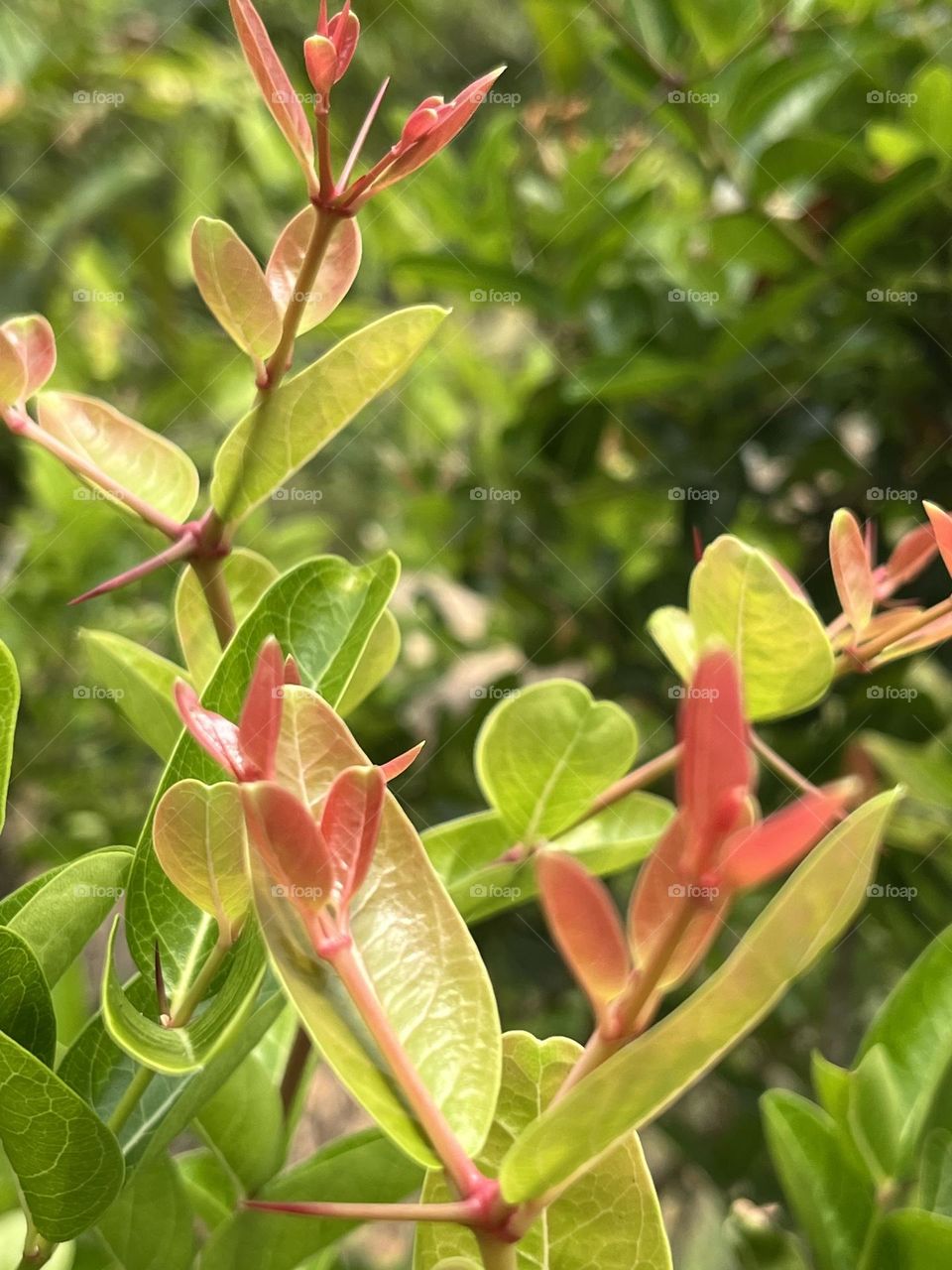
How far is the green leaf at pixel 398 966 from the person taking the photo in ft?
0.57

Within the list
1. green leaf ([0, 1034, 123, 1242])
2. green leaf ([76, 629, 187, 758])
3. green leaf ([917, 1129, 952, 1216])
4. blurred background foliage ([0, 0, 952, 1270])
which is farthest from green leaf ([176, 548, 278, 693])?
blurred background foliage ([0, 0, 952, 1270])

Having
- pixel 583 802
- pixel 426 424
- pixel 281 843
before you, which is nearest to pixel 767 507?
pixel 426 424

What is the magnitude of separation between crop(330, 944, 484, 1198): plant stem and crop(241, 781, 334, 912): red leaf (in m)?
0.01

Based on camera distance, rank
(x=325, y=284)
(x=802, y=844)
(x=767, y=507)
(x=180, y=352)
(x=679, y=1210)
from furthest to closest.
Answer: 1. (x=180, y=352)
2. (x=679, y=1210)
3. (x=767, y=507)
4. (x=325, y=284)
5. (x=802, y=844)

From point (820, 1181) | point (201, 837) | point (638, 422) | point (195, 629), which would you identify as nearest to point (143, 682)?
point (195, 629)

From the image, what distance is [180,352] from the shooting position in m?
1.20

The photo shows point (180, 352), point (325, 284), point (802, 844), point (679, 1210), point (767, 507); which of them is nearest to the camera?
point (802, 844)

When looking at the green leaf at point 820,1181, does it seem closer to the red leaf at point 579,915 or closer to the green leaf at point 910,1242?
the green leaf at point 910,1242

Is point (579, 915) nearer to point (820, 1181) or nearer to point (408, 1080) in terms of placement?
point (408, 1080)

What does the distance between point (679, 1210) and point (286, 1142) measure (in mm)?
718

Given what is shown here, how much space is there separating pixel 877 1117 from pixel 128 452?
0.27 m

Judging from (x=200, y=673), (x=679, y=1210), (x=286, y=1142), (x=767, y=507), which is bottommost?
(x=679, y=1210)

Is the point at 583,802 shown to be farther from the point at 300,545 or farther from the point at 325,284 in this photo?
the point at 300,545

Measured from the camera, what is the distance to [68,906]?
0.82 ft
